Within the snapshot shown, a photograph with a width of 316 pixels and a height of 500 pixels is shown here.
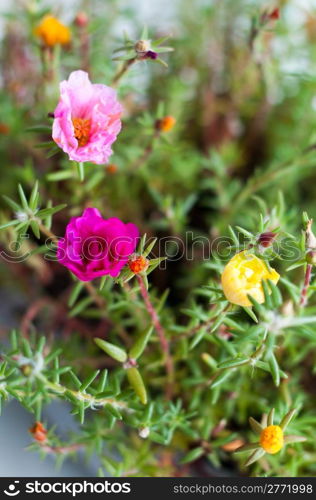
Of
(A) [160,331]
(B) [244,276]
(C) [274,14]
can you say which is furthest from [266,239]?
(C) [274,14]

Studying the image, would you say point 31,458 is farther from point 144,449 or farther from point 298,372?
point 298,372

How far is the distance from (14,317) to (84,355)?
0.54 feet

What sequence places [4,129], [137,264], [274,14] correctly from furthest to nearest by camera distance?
[4,129] < [274,14] < [137,264]

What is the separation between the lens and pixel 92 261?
36 centimetres

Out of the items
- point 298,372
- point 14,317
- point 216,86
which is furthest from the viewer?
point 216,86

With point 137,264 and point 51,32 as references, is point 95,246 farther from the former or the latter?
point 51,32

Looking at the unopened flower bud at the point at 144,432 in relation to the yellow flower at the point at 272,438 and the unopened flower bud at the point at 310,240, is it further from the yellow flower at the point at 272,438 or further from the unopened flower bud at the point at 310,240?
the unopened flower bud at the point at 310,240

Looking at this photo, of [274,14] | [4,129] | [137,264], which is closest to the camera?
[137,264]

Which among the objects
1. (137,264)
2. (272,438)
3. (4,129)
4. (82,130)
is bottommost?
(272,438)

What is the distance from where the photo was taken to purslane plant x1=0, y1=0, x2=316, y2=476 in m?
0.36

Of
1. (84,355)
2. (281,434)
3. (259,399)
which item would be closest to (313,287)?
(281,434)

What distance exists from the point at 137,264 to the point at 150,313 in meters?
0.09

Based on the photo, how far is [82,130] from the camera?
1.36 ft

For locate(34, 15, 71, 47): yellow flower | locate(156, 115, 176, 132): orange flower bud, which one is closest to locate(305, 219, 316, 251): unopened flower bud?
locate(156, 115, 176, 132): orange flower bud
